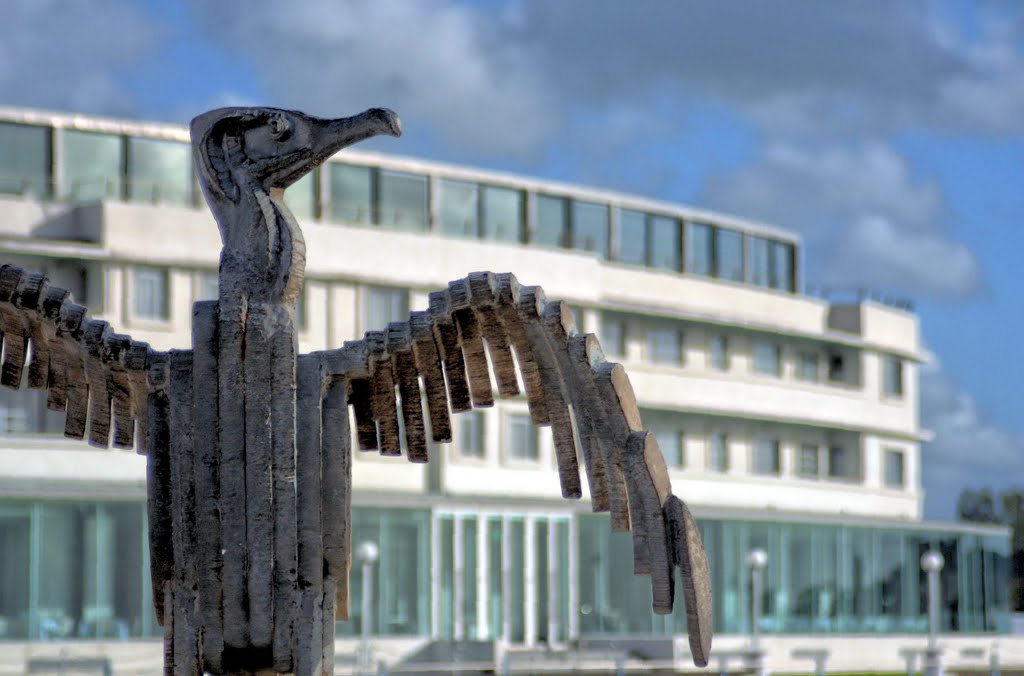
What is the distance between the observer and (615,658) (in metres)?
48.3

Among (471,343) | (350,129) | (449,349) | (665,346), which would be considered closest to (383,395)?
(449,349)

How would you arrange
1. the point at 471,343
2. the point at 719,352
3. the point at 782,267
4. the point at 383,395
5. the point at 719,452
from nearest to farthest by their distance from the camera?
1. the point at 471,343
2. the point at 383,395
3. the point at 719,352
4. the point at 719,452
5. the point at 782,267

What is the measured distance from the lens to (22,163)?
51.9 meters

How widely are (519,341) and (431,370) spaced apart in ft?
2.19

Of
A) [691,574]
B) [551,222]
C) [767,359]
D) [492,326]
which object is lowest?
[691,574]

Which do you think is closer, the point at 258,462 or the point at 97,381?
the point at 258,462

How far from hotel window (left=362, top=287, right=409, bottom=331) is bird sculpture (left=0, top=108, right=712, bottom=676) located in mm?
41599

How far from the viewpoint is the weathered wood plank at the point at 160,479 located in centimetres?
1261

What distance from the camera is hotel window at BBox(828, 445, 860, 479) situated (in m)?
71.2

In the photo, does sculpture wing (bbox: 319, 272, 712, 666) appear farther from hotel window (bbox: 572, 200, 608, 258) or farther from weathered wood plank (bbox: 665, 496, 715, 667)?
hotel window (bbox: 572, 200, 608, 258)

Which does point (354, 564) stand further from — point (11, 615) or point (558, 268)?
point (558, 268)

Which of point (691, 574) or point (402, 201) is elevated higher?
point (402, 201)

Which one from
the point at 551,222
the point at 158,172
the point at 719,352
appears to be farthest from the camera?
the point at 719,352

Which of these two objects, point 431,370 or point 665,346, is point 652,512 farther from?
point 665,346
